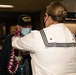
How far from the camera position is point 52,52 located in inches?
60.1

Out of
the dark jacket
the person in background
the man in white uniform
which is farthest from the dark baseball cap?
the man in white uniform

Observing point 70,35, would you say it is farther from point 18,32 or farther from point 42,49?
point 18,32

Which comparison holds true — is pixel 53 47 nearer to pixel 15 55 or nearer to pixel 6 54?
pixel 15 55

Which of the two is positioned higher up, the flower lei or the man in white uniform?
the man in white uniform

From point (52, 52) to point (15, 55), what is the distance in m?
0.53

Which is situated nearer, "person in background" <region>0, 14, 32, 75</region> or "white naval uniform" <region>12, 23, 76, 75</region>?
"white naval uniform" <region>12, 23, 76, 75</region>

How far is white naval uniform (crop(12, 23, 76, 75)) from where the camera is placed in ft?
5.00

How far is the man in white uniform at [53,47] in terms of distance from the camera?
1522 millimetres

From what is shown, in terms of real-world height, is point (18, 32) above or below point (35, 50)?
above

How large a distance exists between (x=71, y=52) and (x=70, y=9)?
3944 millimetres

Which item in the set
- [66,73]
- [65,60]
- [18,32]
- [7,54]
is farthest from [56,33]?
[7,54]

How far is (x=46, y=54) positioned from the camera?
5.02ft

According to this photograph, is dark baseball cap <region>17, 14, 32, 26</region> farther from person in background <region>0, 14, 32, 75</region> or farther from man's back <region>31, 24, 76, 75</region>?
man's back <region>31, 24, 76, 75</region>

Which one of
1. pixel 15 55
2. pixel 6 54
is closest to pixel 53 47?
pixel 15 55
